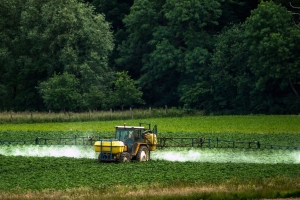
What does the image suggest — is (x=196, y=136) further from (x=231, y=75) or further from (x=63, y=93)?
(x=231, y=75)

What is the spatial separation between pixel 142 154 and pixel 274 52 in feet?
141

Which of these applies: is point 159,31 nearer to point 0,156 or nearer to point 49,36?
point 49,36

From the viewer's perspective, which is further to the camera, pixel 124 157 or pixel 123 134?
pixel 123 134

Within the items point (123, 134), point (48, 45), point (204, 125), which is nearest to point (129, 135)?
point (123, 134)

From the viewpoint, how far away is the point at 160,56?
326ft

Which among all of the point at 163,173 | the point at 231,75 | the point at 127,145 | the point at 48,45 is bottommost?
the point at 163,173

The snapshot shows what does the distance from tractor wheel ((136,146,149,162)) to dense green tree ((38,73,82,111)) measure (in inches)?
1791

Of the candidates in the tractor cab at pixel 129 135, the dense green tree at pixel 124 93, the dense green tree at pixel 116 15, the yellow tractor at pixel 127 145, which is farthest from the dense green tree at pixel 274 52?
the tractor cab at pixel 129 135

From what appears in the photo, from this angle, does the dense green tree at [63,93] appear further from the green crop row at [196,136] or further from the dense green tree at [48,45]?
the green crop row at [196,136]

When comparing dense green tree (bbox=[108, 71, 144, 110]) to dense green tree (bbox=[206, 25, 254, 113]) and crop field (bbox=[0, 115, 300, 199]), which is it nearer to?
dense green tree (bbox=[206, 25, 254, 113])

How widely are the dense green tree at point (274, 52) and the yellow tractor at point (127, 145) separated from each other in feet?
136

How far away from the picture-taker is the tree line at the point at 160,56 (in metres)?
89.6

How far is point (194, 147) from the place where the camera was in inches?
2260

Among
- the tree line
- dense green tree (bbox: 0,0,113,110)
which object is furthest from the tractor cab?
dense green tree (bbox: 0,0,113,110)
